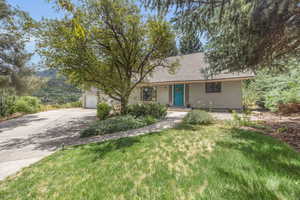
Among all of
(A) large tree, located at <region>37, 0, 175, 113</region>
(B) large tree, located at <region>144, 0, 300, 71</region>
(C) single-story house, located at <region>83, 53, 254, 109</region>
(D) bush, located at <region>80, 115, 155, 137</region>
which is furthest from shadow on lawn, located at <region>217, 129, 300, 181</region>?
(C) single-story house, located at <region>83, 53, 254, 109</region>

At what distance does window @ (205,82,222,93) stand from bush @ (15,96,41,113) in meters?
16.8

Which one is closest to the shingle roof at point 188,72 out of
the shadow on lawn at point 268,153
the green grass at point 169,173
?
the shadow on lawn at point 268,153

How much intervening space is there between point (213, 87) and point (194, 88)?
5.01ft

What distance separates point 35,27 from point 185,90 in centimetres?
1062

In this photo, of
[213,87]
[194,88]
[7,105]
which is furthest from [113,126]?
[7,105]

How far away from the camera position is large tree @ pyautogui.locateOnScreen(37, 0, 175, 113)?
17.8 ft

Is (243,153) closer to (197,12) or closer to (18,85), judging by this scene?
(197,12)

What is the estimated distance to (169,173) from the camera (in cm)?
242

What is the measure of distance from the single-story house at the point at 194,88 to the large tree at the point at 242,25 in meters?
4.04

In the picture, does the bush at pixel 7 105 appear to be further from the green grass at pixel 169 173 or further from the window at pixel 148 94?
the window at pixel 148 94

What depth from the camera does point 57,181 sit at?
2.40 m

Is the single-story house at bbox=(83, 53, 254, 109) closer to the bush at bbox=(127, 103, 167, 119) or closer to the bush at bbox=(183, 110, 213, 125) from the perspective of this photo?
the bush at bbox=(127, 103, 167, 119)

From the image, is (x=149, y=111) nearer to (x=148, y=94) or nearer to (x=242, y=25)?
(x=242, y=25)

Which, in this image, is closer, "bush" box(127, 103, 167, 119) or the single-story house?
"bush" box(127, 103, 167, 119)
